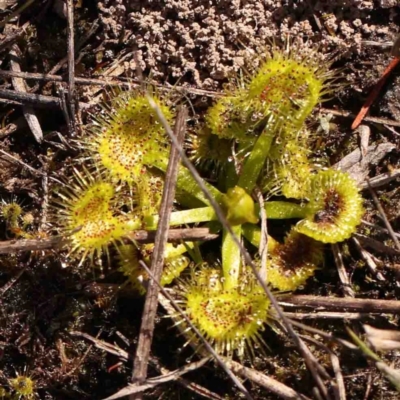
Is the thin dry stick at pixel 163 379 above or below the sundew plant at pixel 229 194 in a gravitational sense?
below

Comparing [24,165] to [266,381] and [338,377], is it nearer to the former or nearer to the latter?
[266,381]

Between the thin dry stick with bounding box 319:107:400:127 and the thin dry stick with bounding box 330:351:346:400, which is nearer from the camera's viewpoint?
the thin dry stick with bounding box 330:351:346:400

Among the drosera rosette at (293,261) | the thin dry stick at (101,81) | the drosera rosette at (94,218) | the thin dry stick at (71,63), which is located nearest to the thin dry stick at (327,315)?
the drosera rosette at (293,261)

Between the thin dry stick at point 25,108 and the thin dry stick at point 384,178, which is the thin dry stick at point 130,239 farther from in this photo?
the thin dry stick at point 384,178

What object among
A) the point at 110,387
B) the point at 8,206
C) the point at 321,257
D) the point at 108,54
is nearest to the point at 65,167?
the point at 8,206

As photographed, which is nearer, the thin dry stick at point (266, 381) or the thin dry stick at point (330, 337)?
the thin dry stick at point (330, 337)

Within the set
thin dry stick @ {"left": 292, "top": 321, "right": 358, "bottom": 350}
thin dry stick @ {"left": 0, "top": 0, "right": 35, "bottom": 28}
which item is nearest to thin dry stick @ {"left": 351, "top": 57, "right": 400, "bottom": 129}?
thin dry stick @ {"left": 292, "top": 321, "right": 358, "bottom": 350}

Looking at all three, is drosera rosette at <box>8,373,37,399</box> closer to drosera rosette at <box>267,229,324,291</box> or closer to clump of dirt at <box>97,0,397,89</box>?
drosera rosette at <box>267,229,324,291</box>
